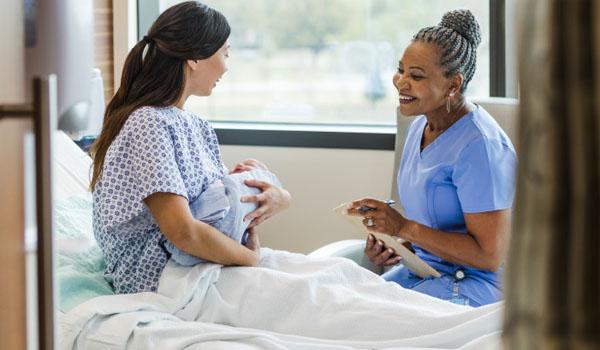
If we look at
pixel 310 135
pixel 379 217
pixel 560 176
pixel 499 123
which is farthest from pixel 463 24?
pixel 560 176

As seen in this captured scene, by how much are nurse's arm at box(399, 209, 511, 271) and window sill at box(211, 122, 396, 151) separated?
1.09 meters

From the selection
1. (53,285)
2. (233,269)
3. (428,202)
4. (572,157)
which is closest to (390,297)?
(233,269)

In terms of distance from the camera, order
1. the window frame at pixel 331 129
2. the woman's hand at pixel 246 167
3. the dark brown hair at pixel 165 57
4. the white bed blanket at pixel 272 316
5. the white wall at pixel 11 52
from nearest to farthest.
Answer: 1. the white wall at pixel 11 52
2. the white bed blanket at pixel 272 316
3. the dark brown hair at pixel 165 57
4. the woman's hand at pixel 246 167
5. the window frame at pixel 331 129

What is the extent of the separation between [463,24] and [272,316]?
105cm

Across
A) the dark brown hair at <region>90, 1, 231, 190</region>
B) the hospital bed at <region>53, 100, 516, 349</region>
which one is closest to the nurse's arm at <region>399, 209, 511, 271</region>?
the hospital bed at <region>53, 100, 516, 349</region>

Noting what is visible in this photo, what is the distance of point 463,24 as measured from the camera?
2.54 meters

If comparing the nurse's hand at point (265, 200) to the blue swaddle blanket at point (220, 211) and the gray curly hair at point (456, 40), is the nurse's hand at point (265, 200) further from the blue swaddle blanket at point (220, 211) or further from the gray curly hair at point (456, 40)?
the gray curly hair at point (456, 40)

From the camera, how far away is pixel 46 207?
2.57 ft

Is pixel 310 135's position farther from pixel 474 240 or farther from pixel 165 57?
pixel 165 57

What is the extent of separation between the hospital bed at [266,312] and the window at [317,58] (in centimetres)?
157

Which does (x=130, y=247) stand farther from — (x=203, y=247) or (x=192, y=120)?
(x=192, y=120)

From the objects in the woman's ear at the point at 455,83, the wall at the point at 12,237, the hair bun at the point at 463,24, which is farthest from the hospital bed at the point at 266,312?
the wall at the point at 12,237

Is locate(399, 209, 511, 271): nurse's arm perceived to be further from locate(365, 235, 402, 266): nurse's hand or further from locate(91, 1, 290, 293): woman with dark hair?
locate(91, 1, 290, 293): woman with dark hair

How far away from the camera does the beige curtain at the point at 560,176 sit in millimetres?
380
